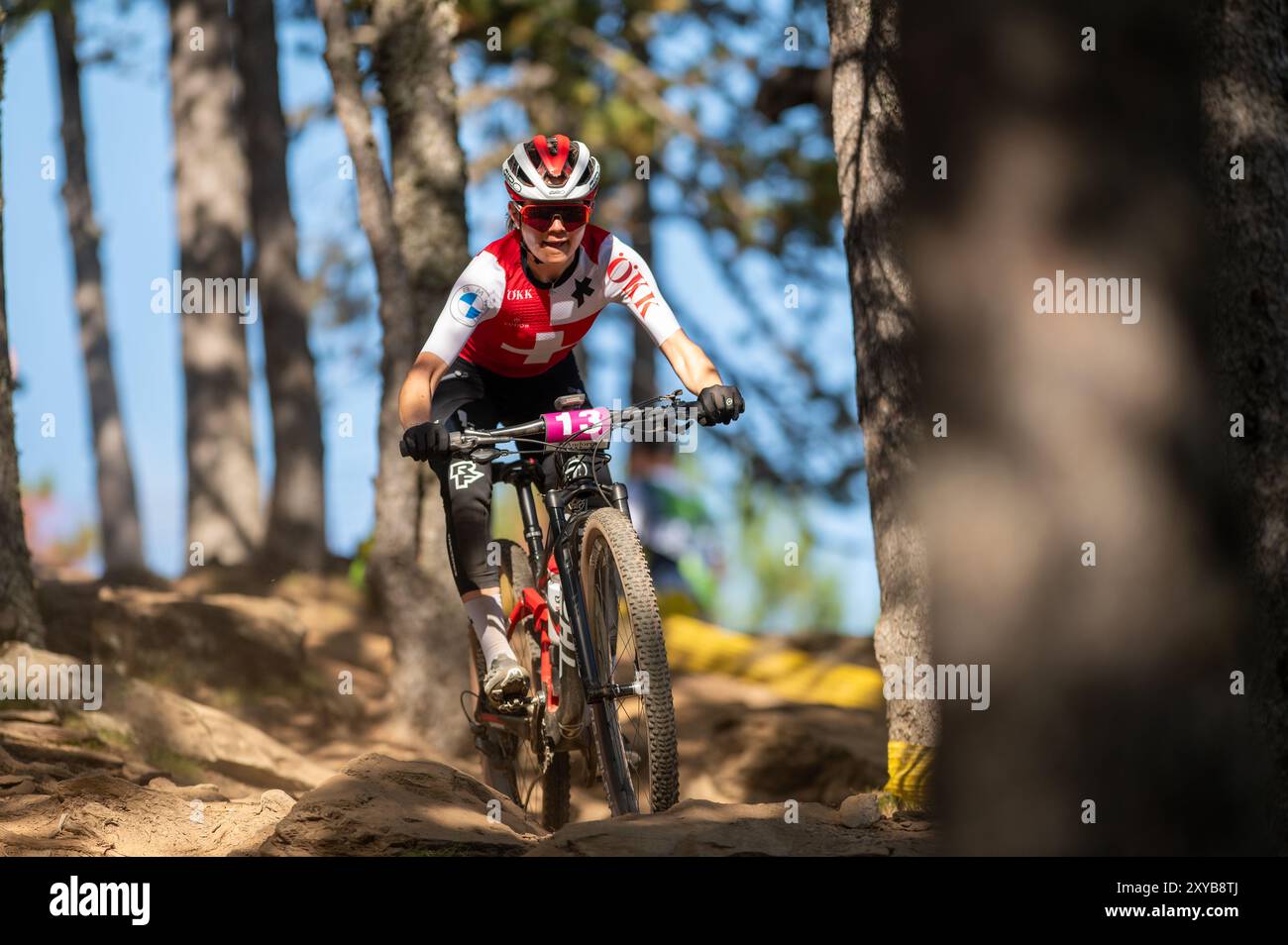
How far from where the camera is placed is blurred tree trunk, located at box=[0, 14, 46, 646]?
742 centimetres

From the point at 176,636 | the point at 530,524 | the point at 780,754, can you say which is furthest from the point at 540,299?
the point at 176,636

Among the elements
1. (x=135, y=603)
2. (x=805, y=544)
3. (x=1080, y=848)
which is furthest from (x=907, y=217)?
(x=805, y=544)

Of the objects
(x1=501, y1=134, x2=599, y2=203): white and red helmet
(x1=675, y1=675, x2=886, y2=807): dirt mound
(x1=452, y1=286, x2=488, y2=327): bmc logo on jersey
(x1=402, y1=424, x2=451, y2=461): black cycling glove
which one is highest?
(x1=501, y1=134, x2=599, y2=203): white and red helmet

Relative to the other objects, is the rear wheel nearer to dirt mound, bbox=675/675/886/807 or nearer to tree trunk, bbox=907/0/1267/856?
dirt mound, bbox=675/675/886/807

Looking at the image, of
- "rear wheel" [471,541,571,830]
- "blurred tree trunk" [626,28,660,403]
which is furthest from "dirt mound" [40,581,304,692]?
"blurred tree trunk" [626,28,660,403]

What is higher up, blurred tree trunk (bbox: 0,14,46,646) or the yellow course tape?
blurred tree trunk (bbox: 0,14,46,646)

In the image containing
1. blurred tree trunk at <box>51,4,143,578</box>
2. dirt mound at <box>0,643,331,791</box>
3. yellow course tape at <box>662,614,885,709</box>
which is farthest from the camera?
blurred tree trunk at <box>51,4,143,578</box>

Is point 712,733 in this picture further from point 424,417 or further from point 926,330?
point 926,330

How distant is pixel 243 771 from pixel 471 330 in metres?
3.16

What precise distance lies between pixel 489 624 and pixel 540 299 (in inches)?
55.7

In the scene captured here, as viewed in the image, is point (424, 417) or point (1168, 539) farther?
point (424, 417)

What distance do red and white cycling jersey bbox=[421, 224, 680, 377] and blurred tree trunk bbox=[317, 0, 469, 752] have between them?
132 inches

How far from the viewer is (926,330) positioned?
12.1ft

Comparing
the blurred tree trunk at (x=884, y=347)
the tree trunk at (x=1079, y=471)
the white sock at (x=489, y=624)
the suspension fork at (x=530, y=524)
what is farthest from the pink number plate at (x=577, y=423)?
the tree trunk at (x=1079, y=471)
